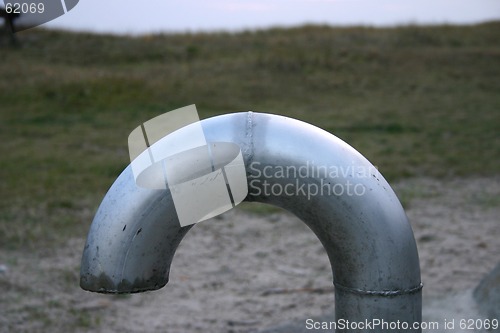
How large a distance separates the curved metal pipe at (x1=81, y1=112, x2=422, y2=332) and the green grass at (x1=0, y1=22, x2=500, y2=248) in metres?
3.71

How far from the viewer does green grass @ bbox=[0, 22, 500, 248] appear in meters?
7.29

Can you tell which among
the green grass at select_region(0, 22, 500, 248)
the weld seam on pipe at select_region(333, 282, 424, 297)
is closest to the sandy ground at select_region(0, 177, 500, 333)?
the green grass at select_region(0, 22, 500, 248)

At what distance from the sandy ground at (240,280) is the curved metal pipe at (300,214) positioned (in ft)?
5.51

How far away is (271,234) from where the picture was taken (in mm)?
5496

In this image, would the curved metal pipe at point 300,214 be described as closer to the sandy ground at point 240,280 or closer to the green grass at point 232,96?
the sandy ground at point 240,280

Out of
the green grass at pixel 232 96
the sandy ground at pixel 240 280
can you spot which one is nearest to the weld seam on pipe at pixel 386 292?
the sandy ground at pixel 240 280

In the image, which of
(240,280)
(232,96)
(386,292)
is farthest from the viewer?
(232,96)

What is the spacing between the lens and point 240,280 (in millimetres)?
4535

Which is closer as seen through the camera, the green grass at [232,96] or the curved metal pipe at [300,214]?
the curved metal pipe at [300,214]

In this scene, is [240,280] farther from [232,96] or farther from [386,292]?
[232,96]

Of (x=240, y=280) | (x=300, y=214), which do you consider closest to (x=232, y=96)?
(x=240, y=280)

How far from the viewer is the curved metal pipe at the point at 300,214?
1.70m

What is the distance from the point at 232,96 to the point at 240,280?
31.1ft

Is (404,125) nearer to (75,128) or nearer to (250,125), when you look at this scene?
(75,128)
